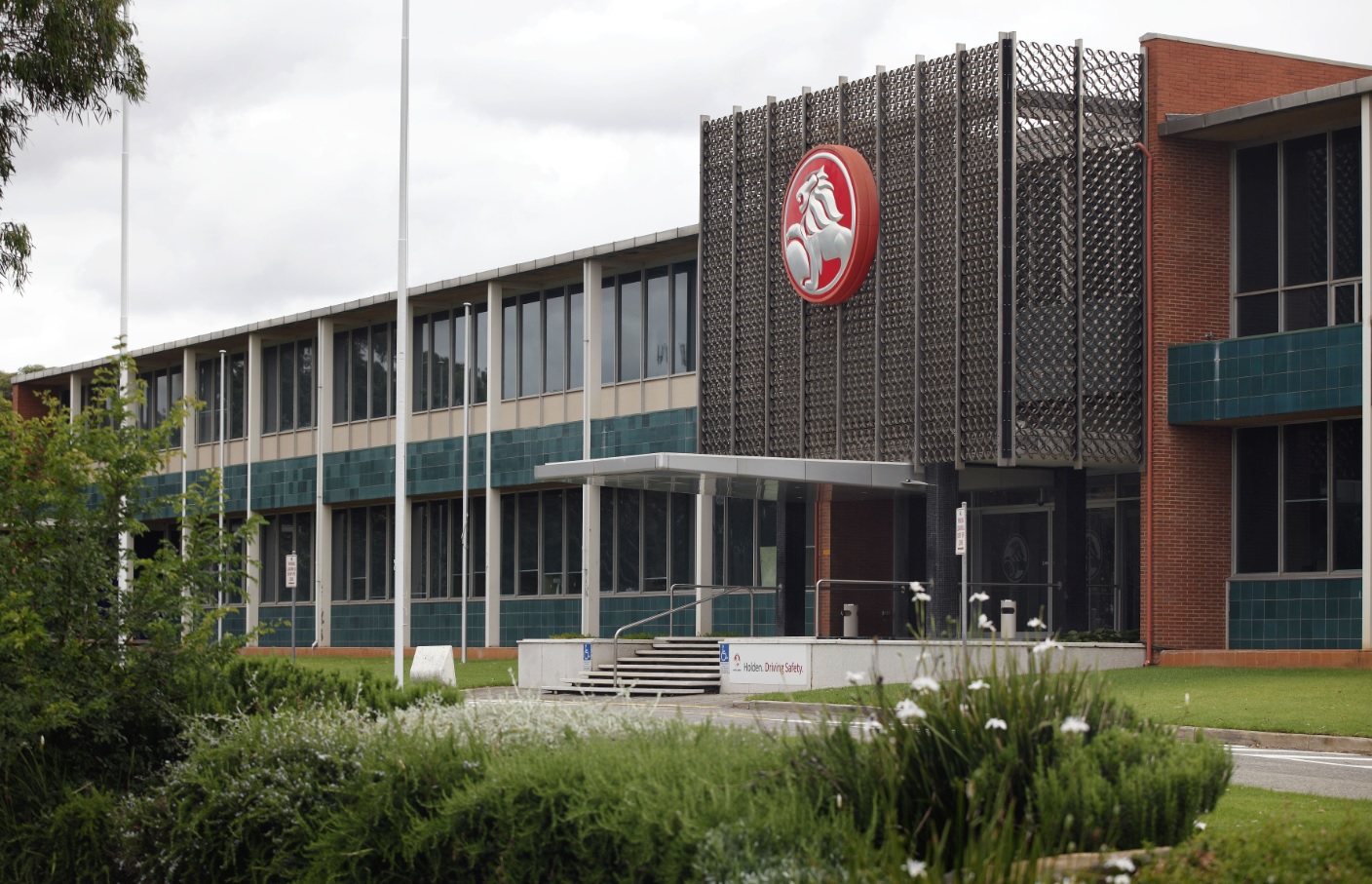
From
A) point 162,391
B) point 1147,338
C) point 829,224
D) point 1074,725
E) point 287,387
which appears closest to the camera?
point 1074,725

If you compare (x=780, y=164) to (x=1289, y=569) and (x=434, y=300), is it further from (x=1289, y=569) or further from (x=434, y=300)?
(x=434, y=300)

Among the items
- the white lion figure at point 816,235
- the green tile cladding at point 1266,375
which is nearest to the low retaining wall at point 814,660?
the green tile cladding at point 1266,375

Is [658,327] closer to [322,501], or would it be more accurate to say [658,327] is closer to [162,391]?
[322,501]

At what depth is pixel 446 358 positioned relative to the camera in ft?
161

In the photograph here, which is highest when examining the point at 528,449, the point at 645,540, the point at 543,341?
the point at 543,341

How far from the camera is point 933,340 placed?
1232 inches

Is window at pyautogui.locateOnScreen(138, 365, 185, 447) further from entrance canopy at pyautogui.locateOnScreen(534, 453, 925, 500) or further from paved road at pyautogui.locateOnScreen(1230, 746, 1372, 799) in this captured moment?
paved road at pyautogui.locateOnScreen(1230, 746, 1372, 799)

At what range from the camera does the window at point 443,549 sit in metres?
47.9

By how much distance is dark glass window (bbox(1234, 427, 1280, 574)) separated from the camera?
99.5 feet

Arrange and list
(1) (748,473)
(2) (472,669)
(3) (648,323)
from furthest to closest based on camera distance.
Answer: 1. (3) (648,323)
2. (2) (472,669)
3. (1) (748,473)

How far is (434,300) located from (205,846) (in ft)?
128

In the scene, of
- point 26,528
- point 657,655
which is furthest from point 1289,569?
point 26,528

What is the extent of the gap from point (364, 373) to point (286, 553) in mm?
6966

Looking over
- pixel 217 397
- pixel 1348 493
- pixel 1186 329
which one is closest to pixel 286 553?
pixel 217 397
